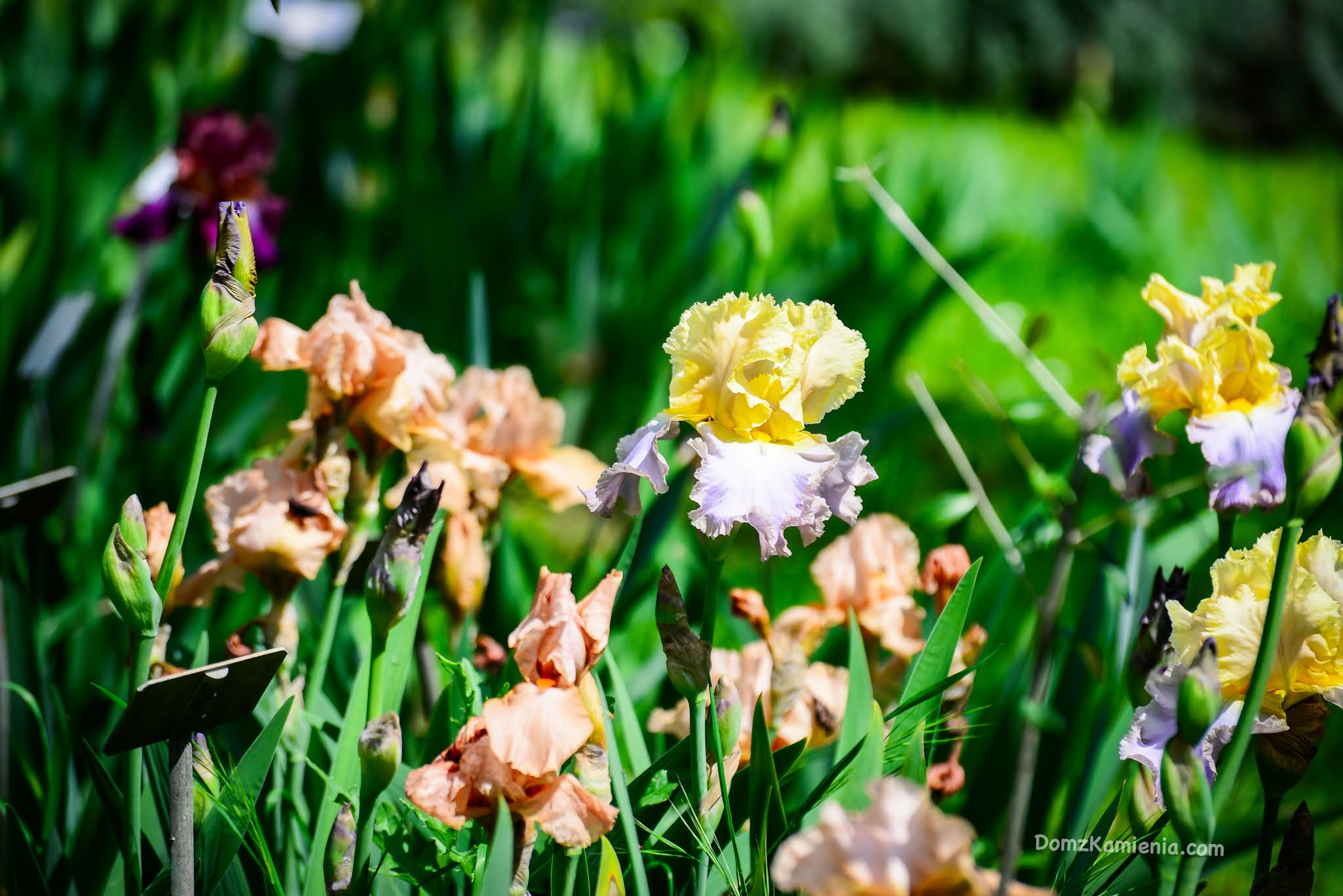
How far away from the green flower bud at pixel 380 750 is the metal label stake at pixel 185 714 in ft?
0.20

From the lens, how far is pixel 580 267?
6.10 ft

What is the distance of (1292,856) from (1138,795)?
0.32 ft

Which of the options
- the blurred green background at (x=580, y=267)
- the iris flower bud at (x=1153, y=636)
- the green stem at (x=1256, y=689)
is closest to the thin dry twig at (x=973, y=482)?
the blurred green background at (x=580, y=267)

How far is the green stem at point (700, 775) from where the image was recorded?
0.54m

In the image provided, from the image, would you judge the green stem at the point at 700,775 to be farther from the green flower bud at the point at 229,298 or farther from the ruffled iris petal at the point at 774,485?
the green flower bud at the point at 229,298

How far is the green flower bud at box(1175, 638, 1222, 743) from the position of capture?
43 centimetres

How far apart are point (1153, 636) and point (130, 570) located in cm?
50

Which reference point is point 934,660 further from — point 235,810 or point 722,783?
point 235,810

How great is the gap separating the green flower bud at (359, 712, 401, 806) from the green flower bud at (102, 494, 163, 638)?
13cm

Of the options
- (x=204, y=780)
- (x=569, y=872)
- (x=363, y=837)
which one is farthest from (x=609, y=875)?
(x=204, y=780)

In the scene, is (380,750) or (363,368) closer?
(380,750)

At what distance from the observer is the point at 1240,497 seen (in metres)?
0.61

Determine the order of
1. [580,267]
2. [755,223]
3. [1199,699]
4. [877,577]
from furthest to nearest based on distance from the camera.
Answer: [580,267] < [755,223] < [877,577] < [1199,699]

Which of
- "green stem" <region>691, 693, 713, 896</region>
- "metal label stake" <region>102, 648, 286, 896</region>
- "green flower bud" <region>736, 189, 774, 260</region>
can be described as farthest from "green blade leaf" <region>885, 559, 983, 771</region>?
"green flower bud" <region>736, 189, 774, 260</region>
